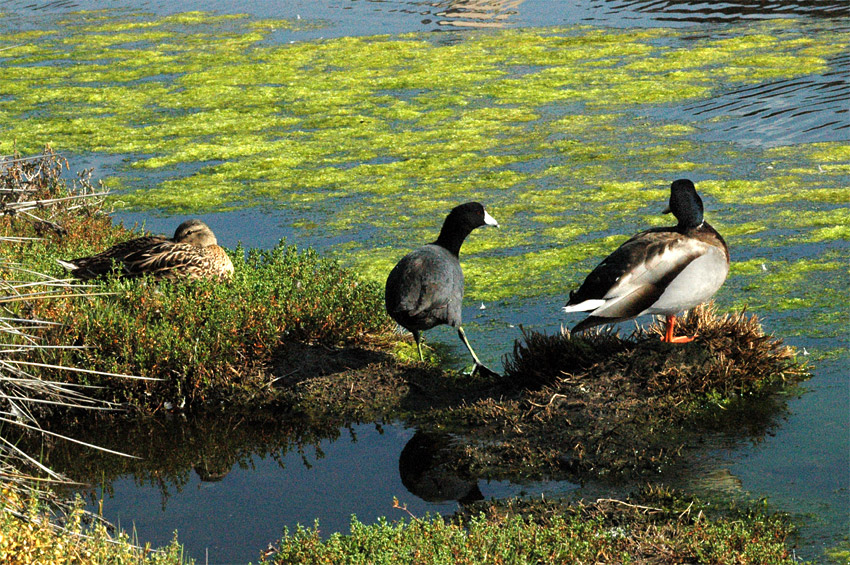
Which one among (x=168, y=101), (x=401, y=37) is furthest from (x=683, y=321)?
(x=401, y=37)

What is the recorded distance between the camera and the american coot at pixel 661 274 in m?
6.84

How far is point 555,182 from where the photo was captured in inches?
526

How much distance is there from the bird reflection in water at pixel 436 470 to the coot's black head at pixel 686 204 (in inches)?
85.4

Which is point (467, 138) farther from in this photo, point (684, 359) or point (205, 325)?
point (684, 359)

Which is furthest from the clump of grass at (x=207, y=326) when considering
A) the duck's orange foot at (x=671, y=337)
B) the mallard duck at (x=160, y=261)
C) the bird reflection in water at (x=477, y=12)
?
the bird reflection in water at (x=477, y=12)

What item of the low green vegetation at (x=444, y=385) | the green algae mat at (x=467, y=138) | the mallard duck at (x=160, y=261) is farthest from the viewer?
the green algae mat at (x=467, y=138)

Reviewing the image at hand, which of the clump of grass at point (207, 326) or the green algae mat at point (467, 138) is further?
the green algae mat at point (467, 138)

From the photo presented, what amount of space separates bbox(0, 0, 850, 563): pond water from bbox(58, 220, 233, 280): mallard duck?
171cm

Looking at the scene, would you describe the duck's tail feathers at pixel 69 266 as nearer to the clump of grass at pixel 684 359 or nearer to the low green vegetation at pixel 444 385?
the low green vegetation at pixel 444 385

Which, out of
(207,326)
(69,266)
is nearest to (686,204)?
(207,326)

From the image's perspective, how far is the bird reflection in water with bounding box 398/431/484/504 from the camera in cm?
635

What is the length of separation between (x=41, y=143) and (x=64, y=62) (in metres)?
8.33

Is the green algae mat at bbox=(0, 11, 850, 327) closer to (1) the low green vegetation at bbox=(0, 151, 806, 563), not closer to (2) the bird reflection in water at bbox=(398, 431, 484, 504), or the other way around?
(1) the low green vegetation at bbox=(0, 151, 806, 563)

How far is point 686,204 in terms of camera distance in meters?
7.08
